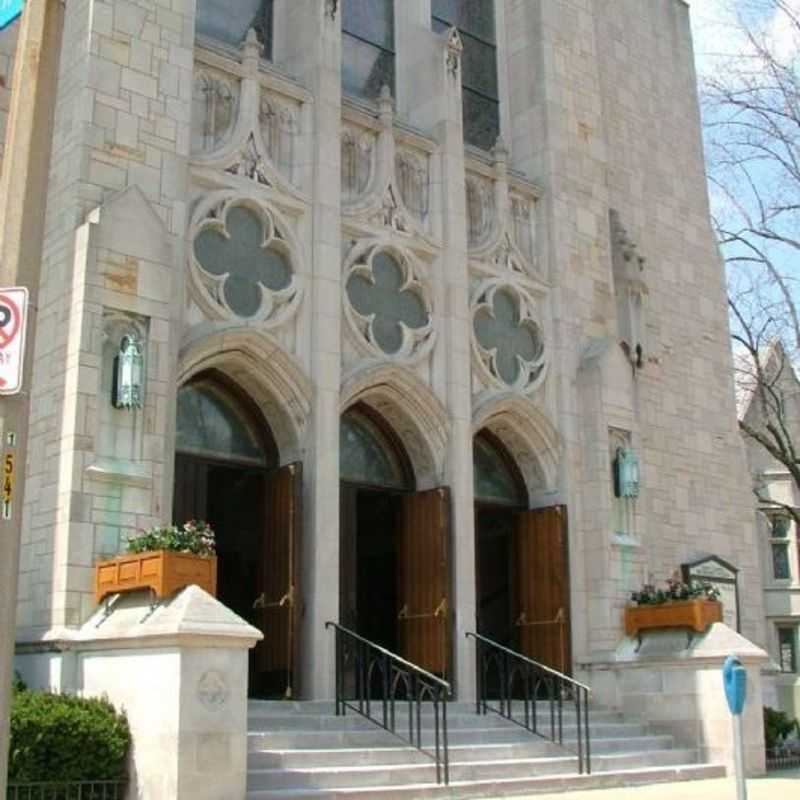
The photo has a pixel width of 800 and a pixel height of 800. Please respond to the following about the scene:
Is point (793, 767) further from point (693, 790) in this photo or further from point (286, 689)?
point (286, 689)

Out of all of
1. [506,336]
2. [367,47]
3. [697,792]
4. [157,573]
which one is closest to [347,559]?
[506,336]

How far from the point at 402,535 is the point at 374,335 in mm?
2731

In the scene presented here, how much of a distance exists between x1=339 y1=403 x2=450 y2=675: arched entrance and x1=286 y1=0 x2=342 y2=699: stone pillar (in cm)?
128

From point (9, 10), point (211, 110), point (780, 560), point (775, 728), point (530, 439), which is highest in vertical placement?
point (211, 110)

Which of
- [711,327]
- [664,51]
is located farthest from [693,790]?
[664,51]

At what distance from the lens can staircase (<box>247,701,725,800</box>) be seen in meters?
11.0

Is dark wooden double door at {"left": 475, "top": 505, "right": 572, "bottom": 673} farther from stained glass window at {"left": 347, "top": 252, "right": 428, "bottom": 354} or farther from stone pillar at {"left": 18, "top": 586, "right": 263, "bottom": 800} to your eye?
stone pillar at {"left": 18, "top": 586, "right": 263, "bottom": 800}

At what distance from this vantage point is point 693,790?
41.8 feet

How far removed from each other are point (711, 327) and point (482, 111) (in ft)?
19.5

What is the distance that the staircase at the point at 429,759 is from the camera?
1105cm

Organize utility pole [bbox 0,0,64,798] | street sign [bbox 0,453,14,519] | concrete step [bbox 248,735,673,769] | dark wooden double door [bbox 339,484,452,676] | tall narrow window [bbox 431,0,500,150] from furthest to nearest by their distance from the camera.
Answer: tall narrow window [bbox 431,0,500,150], dark wooden double door [bbox 339,484,452,676], concrete step [bbox 248,735,673,769], street sign [bbox 0,453,14,519], utility pole [bbox 0,0,64,798]

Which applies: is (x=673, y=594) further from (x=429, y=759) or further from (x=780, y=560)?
(x=780, y=560)

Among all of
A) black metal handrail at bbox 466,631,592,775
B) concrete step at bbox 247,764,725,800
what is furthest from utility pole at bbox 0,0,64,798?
black metal handrail at bbox 466,631,592,775

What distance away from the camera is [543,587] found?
16.8 metres
